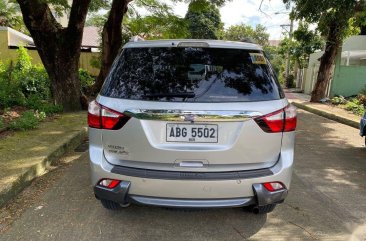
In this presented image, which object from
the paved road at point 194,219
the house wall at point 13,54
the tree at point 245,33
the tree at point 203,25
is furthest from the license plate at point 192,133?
the tree at point 245,33

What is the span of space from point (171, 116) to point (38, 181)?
8.95 ft

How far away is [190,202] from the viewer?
3.16m

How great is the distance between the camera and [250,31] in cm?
6169

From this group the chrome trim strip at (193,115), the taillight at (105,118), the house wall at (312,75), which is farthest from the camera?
the house wall at (312,75)

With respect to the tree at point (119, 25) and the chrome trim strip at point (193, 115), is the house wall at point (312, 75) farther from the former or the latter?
the chrome trim strip at point (193, 115)

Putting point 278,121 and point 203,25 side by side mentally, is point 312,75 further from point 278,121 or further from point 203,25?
point 203,25

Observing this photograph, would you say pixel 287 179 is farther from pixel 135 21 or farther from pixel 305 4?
pixel 135 21

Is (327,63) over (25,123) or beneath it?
over

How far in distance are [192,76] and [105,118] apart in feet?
2.75

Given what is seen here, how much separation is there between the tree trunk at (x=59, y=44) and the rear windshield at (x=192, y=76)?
566 cm

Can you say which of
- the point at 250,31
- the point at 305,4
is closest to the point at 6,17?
the point at 305,4

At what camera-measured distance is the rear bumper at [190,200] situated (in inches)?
124

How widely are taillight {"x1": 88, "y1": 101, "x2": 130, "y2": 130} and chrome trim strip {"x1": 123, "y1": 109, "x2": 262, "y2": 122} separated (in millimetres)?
152

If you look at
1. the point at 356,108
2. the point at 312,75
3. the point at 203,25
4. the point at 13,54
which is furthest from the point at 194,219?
the point at 203,25
